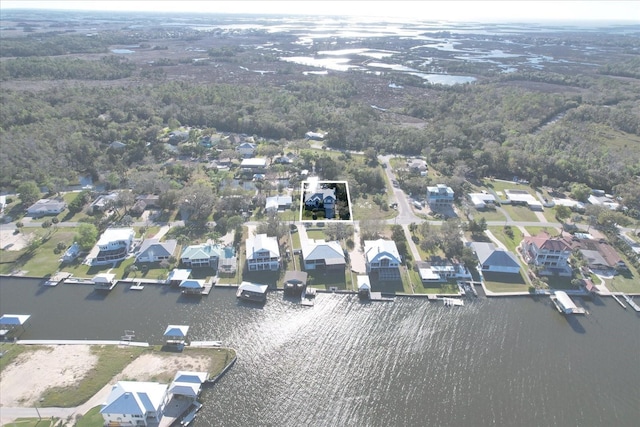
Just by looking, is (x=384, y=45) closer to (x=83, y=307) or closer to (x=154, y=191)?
(x=154, y=191)

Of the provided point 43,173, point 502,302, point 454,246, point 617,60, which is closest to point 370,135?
point 454,246

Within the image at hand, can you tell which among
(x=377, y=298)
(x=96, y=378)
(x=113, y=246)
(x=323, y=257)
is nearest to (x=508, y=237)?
(x=377, y=298)

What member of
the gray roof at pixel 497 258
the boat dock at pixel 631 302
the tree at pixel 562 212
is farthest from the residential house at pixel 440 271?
the tree at pixel 562 212

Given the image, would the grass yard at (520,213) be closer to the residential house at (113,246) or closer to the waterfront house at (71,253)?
the residential house at (113,246)

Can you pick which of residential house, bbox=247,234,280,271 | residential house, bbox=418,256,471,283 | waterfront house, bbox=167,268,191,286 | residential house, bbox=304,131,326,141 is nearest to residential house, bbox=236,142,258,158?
residential house, bbox=304,131,326,141

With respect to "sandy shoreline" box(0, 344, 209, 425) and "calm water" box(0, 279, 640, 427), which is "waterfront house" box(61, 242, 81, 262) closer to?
"calm water" box(0, 279, 640, 427)
